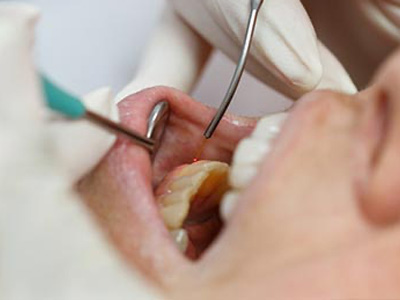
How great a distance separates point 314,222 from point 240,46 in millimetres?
318

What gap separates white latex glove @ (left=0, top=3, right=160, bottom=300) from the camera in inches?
19.7

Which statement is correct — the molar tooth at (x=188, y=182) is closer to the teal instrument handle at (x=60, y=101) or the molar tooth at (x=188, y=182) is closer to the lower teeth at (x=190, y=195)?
the lower teeth at (x=190, y=195)

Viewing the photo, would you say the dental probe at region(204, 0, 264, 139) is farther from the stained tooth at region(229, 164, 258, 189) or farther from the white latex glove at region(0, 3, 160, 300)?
the white latex glove at region(0, 3, 160, 300)

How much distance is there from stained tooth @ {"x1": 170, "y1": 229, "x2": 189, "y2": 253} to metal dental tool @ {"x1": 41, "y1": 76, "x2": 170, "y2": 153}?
0.23 feet

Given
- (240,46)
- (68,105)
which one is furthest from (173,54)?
(68,105)

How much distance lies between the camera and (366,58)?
937mm

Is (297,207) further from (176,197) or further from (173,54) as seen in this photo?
(173,54)

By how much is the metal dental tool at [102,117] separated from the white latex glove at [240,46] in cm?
10

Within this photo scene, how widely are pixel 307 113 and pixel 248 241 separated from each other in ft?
0.33

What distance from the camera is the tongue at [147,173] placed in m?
0.59

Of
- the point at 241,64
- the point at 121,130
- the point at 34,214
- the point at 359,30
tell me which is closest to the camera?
the point at 34,214

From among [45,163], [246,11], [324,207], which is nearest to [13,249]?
[45,163]

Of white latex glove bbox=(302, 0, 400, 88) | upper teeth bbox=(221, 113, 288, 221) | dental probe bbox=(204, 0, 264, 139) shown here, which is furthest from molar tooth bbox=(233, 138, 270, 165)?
white latex glove bbox=(302, 0, 400, 88)

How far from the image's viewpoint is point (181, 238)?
0.66 meters
